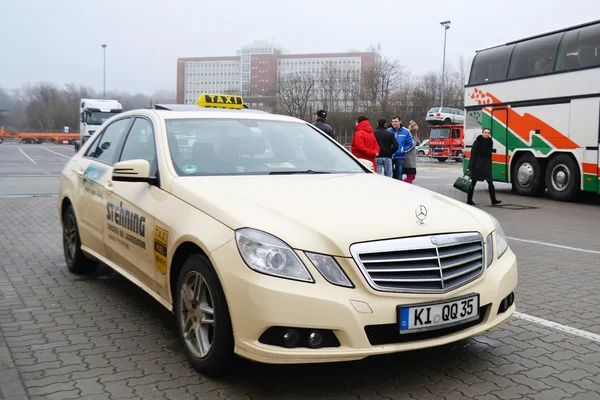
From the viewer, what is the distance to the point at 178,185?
13.0 feet

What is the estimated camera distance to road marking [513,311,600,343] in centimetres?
444

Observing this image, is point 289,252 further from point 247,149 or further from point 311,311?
point 247,149

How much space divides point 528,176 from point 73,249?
12863mm

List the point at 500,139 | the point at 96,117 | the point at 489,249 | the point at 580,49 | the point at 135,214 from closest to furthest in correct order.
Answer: the point at 489,249, the point at 135,214, the point at 580,49, the point at 500,139, the point at 96,117

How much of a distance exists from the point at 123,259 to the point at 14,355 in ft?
3.44

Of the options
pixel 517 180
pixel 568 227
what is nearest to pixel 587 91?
pixel 517 180

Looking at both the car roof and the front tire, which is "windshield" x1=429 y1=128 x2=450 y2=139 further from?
the front tire

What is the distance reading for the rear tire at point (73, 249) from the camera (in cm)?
595

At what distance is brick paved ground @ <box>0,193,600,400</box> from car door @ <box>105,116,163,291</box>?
18.7 inches

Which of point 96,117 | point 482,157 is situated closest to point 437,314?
point 482,157

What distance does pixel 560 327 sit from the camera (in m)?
4.64

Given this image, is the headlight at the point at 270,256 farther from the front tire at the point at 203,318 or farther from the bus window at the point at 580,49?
the bus window at the point at 580,49

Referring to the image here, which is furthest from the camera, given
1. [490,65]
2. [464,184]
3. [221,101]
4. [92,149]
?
[490,65]

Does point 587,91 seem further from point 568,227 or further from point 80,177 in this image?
point 80,177
